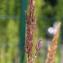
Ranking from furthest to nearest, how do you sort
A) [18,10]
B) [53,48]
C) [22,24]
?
[18,10], [22,24], [53,48]

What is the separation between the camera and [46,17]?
3189 mm

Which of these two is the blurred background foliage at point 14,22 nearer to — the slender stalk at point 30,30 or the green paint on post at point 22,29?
the green paint on post at point 22,29

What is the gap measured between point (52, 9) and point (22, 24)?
1.61 feet

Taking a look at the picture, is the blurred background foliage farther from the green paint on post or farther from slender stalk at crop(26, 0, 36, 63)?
slender stalk at crop(26, 0, 36, 63)

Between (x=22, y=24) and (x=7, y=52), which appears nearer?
(x=22, y=24)

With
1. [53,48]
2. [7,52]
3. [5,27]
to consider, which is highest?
[53,48]

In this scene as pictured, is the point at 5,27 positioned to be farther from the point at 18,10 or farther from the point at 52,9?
the point at 52,9

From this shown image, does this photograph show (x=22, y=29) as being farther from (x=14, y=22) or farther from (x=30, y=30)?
(x=30, y=30)

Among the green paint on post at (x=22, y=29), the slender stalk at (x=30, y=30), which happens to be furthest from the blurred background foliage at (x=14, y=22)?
the slender stalk at (x=30, y=30)

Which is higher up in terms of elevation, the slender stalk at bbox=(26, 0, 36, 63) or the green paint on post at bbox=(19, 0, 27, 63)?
the slender stalk at bbox=(26, 0, 36, 63)

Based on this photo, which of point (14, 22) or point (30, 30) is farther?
point (14, 22)

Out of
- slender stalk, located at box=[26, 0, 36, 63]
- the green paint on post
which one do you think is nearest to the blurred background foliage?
the green paint on post

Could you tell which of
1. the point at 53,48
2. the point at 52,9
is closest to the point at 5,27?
the point at 52,9

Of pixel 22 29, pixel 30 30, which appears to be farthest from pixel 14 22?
pixel 30 30
